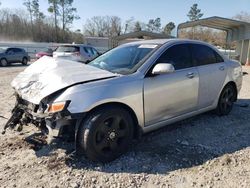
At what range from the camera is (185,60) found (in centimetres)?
481

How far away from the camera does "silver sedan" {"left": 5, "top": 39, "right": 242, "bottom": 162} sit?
3.48m

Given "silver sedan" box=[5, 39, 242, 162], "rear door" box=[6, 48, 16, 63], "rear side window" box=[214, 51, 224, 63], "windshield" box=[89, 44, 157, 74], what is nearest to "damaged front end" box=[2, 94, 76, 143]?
"silver sedan" box=[5, 39, 242, 162]

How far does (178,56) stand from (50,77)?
7.04ft

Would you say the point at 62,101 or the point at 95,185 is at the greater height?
the point at 62,101

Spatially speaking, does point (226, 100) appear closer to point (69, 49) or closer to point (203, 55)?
point (203, 55)

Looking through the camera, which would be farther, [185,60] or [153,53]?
[185,60]

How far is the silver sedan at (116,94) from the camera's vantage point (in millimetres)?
3480

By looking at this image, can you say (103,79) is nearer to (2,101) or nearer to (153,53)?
(153,53)

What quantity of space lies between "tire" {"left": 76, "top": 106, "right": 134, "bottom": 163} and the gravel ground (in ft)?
0.51

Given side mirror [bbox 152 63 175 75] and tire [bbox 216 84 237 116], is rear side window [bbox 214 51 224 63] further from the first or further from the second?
side mirror [bbox 152 63 175 75]

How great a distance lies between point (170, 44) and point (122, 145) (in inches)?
73.2

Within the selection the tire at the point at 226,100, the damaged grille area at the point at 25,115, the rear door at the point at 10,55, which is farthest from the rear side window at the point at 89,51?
the damaged grille area at the point at 25,115

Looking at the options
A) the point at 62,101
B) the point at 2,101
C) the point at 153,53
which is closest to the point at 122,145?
the point at 62,101

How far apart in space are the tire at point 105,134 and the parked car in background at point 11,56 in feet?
65.2
